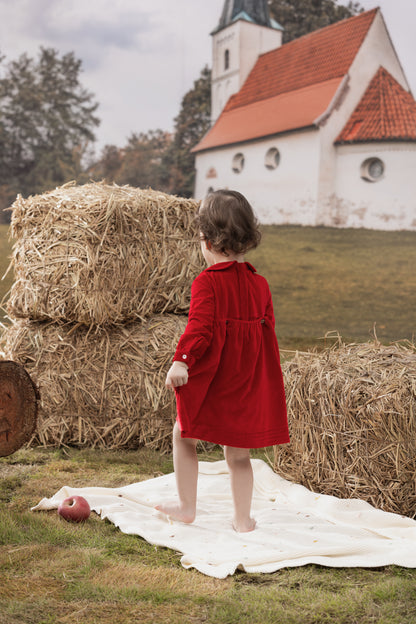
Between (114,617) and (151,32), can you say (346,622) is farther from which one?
(151,32)

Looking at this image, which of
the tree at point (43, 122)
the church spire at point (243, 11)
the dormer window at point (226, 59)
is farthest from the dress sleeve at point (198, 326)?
the dormer window at point (226, 59)

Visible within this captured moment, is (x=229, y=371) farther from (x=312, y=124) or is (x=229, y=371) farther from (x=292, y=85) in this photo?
(x=292, y=85)

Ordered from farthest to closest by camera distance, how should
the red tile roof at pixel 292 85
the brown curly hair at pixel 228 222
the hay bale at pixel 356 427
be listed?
the red tile roof at pixel 292 85 → the hay bale at pixel 356 427 → the brown curly hair at pixel 228 222

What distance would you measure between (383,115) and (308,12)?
2.56 meters

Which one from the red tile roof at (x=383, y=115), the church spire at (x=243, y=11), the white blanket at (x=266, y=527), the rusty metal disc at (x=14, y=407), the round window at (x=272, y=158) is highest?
the church spire at (x=243, y=11)

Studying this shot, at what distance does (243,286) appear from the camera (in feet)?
8.12

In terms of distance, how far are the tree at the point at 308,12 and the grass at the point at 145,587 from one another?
10969mm

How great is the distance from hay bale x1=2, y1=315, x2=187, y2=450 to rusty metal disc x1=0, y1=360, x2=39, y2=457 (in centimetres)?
92

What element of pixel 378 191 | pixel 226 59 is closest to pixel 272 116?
pixel 226 59

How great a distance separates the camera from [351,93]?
1095cm

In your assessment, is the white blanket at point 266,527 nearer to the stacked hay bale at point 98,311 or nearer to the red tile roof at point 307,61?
the stacked hay bale at point 98,311

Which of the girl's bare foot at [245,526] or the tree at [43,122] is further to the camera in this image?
the tree at [43,122]

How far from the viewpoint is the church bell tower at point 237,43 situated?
1126 centimetres

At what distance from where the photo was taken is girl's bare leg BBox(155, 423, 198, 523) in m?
2.47
